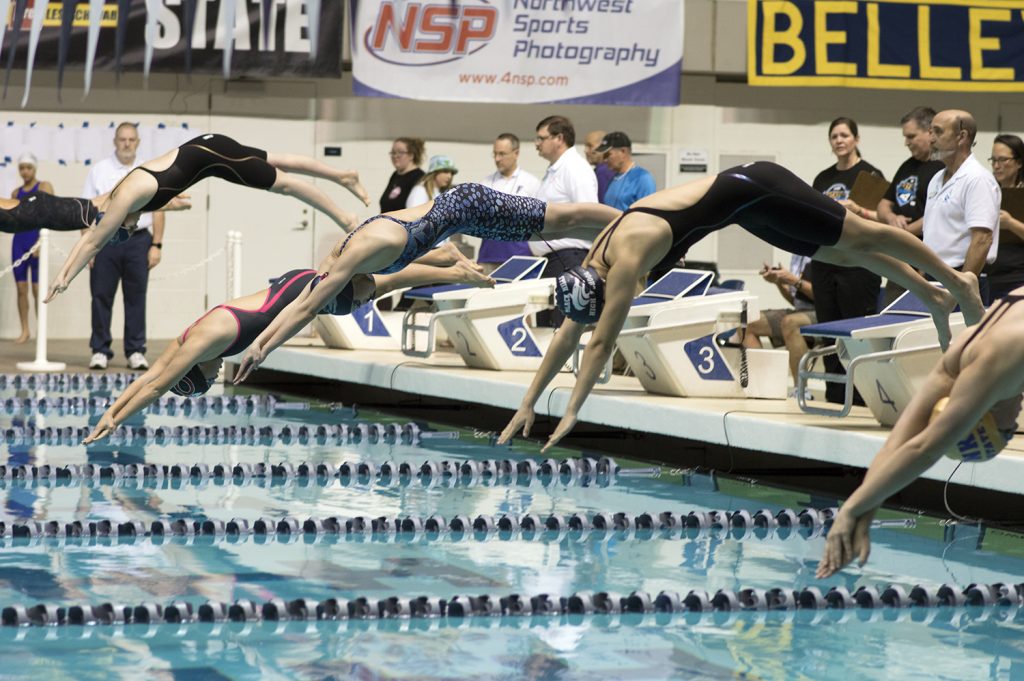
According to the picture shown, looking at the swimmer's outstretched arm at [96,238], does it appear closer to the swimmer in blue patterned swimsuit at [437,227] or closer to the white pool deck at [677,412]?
the swimmer in blue patterned swimsuit at [437,227]

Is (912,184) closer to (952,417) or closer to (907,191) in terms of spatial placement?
(907,191)

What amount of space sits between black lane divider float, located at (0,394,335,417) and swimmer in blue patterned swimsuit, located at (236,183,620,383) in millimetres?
4131

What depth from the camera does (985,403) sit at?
2986 mm

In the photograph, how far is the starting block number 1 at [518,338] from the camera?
10.1m

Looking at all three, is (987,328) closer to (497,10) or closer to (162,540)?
(162,540)

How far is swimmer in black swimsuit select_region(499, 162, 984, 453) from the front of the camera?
17.4ft

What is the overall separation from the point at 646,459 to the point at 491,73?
656 centimetres

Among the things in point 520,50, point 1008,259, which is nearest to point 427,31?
point 520,50

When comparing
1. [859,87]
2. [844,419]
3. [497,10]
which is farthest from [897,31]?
[844,419]

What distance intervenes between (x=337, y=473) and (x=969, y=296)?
362cm

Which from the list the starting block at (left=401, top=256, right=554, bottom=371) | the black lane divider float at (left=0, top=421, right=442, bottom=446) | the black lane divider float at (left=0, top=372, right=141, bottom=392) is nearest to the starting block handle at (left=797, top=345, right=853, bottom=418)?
the starting block at (left=401, top=256, right=554, bottom=371)

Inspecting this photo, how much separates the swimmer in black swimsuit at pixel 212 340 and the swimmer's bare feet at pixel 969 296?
2575mm

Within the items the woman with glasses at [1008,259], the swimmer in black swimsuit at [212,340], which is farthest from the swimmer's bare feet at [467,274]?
the woman with glasses at [1008,259]

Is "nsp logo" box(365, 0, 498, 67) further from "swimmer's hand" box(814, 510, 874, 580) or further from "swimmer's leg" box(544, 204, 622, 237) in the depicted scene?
"swimmer's hand" box(814, 510, 874, 580)
